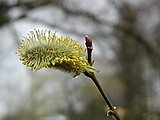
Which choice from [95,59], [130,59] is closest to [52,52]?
[95,59]

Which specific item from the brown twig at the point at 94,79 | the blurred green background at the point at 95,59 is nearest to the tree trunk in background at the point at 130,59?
the blurred green background at the point at 95,59

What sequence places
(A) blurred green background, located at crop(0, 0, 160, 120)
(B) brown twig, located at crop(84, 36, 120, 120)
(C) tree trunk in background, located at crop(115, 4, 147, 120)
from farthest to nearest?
1. (C) tree trunk in background, located at crop(115, 4, 147, 120)
2. (A) blurred green background, located at crop(0, 0, 160, 120)
3. (B) brown twig, located at crop(84, 36, 120, 120)

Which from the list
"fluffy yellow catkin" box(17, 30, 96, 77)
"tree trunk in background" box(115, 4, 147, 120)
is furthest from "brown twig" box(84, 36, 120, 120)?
"tree trunk in background" box(115, 4, 147, 120)

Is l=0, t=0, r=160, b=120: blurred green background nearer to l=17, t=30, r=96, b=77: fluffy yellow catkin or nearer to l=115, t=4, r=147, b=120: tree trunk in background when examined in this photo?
l=115, t=4, r=147, b=120: tree trunk in background

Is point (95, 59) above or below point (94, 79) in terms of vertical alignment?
above

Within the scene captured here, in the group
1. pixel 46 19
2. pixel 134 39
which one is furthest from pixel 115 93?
pixel 46 19

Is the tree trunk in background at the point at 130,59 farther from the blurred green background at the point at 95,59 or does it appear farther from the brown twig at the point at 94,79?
A: the brown twig at the point at 94,79

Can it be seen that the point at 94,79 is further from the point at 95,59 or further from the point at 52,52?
the point at 95,59
